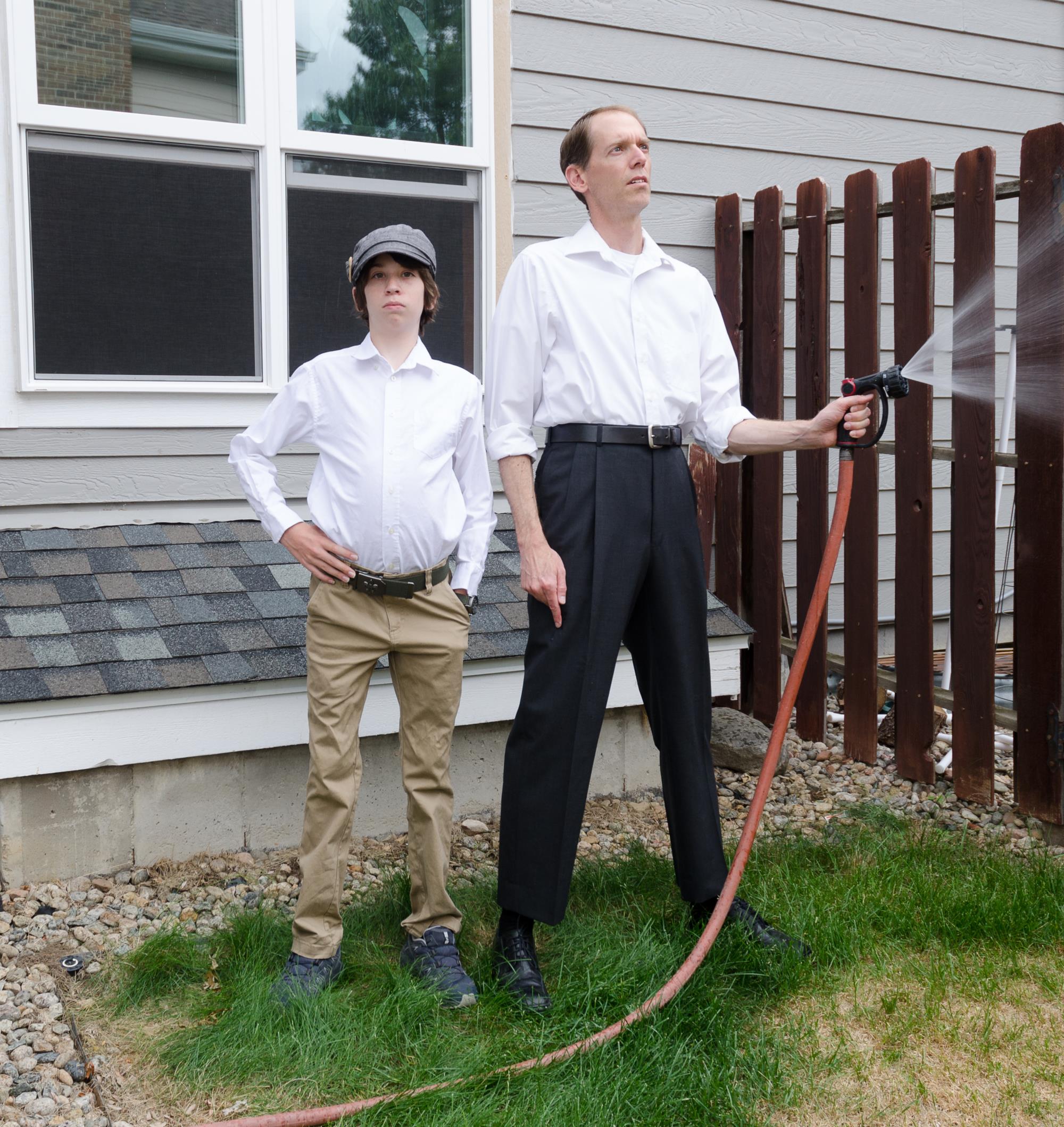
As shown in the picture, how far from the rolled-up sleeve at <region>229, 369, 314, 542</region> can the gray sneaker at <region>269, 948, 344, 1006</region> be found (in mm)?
996

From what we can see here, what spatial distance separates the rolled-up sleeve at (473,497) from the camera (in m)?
2.98

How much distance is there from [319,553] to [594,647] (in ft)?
2.24

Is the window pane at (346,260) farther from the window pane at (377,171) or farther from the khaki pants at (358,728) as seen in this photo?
the khaki pants at (358,728)

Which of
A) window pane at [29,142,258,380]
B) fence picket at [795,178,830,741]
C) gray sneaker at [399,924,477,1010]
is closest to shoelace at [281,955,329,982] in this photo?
gray sneaker at [399,924,477,1010]

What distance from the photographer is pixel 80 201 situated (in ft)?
12.7

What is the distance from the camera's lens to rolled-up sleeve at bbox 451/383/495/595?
9.78ft

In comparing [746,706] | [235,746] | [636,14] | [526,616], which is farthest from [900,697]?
[636,14]

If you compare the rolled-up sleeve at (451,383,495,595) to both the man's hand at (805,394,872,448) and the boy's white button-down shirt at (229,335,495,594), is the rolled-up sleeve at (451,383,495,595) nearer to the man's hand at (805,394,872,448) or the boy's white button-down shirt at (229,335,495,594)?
the boy's white button-down shirt at (229,335,495,594)

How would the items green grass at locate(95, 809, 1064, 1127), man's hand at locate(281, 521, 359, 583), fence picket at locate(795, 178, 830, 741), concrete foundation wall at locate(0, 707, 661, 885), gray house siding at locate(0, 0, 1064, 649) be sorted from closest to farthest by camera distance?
green grass at locate(95, 809, 1064, 1127)
man's hand at locate(281, 521, 359, 583)
concrete foundation wall at locate(0, 707, 661, 885)
gray house siding at locate(0, 0, 1064, 649)
fence picket at locate(795, 178, 830, 741)

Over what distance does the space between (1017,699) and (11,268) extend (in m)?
3.50

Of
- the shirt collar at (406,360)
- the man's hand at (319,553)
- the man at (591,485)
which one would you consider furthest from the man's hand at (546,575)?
the shirt collar at (406,360)

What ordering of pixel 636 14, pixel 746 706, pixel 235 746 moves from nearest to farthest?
pixel 235 746 → pixel 636 14 → pixel 746 706

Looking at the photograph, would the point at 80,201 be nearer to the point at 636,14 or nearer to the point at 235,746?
the point at 235,746

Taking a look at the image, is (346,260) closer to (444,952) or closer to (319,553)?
(319,553)
